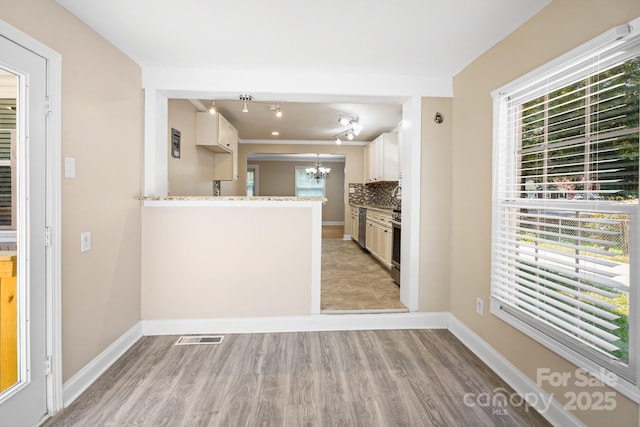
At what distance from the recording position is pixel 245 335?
9.97ft

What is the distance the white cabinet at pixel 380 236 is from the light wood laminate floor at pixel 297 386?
2.28m

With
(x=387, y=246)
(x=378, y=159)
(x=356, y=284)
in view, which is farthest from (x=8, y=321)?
(x=378, y=159)

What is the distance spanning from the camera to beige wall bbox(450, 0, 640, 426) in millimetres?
1653

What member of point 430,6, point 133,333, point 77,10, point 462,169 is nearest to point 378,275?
point 462,169

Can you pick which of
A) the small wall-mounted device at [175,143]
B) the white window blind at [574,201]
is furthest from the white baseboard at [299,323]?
the small wall-mounted device at [175,143]

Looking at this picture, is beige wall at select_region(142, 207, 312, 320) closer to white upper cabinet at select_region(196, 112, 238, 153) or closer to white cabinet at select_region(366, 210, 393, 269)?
white upper cabinet at select_region(196, 112, 238, 153)

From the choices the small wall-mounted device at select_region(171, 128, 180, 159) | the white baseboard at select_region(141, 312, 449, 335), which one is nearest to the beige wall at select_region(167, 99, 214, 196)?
the small wall-mounted device at select_region(171, 128, 180, 159)

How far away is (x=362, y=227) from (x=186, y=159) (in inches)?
159

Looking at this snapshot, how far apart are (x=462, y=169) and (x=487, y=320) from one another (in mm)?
1264

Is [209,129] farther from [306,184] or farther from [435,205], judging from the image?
[306,184]

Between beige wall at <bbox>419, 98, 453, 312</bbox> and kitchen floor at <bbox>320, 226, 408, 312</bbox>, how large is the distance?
36 centimetres

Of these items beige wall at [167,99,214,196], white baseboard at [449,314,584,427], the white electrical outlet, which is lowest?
white baseboard at [449,314,584,427]

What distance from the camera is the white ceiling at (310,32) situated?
203 cm

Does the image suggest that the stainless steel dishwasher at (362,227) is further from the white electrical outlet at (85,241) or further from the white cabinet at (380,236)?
the white electrical outlet at (85,241)
